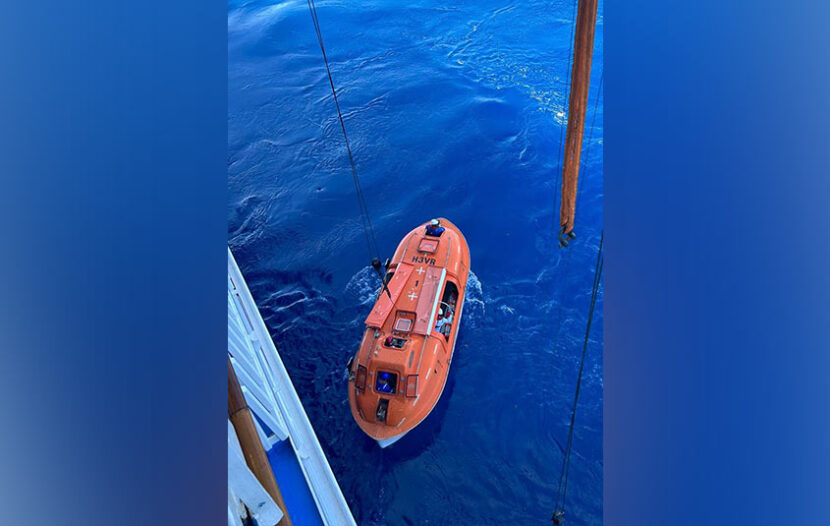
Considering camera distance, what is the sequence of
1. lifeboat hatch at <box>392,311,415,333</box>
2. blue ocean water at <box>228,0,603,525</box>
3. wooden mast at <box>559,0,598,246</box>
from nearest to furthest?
wooden mast at <box>559,0,598,246</box> → lifeboat hatch at <box>392,311,415,333</box> → blue ocean water at <box>228,0,603,525</box>

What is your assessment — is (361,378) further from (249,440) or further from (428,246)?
(249,440)

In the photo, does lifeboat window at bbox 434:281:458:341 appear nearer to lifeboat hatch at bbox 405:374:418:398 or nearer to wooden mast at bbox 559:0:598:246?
lifeboat hatch at bbox 405:374:418:398

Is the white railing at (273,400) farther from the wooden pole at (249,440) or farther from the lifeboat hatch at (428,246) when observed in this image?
the lifeboat hatch at (428,246)

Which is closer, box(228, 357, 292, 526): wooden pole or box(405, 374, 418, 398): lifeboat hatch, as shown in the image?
box(228, 357, 292, 526): wooden pole

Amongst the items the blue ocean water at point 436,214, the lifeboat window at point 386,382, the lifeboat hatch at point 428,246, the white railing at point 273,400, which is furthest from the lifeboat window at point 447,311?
the white railing at point 273,400

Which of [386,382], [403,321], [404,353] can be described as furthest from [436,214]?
[386,382]

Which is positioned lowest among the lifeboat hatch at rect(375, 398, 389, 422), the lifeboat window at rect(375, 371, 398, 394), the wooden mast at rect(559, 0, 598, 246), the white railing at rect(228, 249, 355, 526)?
the lifeboat hatch at rect(375, 398, 389, 422)

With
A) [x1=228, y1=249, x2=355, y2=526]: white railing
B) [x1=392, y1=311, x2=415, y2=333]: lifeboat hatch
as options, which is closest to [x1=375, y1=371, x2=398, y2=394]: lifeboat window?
[x1=392, y1=311, x2=415, y2=333]: lifeboat hatch
